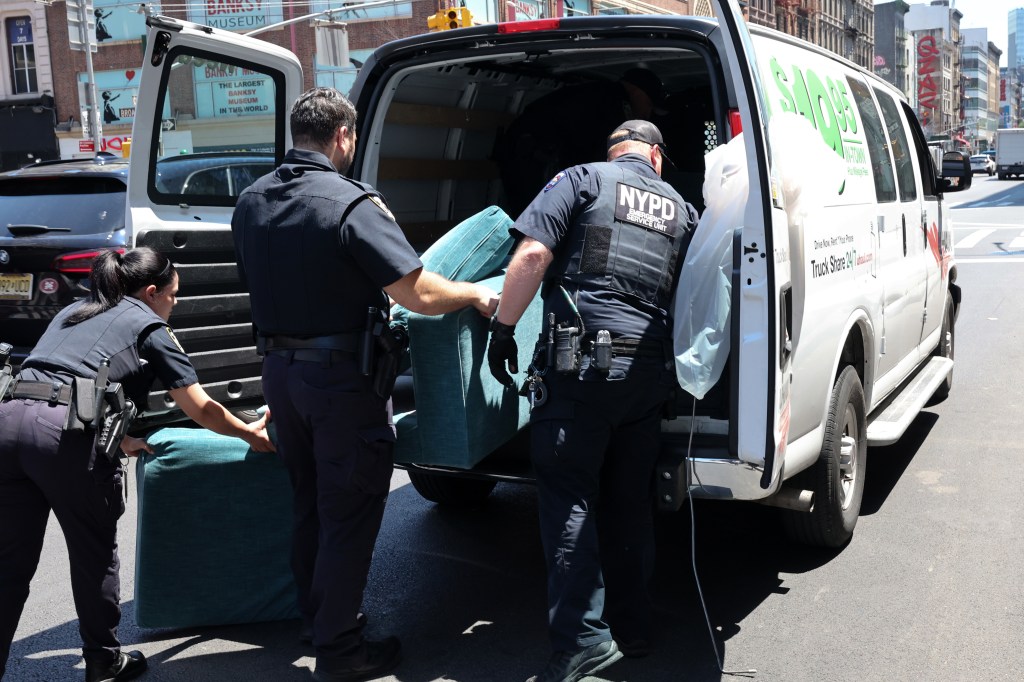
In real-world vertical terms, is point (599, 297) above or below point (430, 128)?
below

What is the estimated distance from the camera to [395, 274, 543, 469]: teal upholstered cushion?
3.59 metres

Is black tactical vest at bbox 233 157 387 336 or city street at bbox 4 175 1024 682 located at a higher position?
black tactical vest at bbox 233 157 387 336

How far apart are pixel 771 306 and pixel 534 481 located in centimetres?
108

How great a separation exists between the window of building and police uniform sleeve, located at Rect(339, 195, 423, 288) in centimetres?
3791

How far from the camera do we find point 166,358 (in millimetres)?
3588

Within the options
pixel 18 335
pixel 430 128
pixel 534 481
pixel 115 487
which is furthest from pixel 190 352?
pixel 18 335

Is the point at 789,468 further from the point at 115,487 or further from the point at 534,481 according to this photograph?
the point at 115,487

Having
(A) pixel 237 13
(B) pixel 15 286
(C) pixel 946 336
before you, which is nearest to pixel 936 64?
(A) pixel 237 13

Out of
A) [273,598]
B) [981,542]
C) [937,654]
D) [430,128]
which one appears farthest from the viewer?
[430,128]

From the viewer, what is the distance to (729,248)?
139 inches

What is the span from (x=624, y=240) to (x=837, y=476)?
1546 mm

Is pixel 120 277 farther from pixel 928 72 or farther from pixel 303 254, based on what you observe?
pixel 928 72

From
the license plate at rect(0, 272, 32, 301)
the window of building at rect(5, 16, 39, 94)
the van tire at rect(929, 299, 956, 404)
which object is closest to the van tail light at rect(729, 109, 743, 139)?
the van tire at rect(929, 299, 956, 404)

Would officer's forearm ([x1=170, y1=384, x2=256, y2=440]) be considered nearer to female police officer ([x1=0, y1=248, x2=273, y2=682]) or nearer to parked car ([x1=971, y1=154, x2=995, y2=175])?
female police officer ([x1=0, y1=248, x2=273, y2=682])
